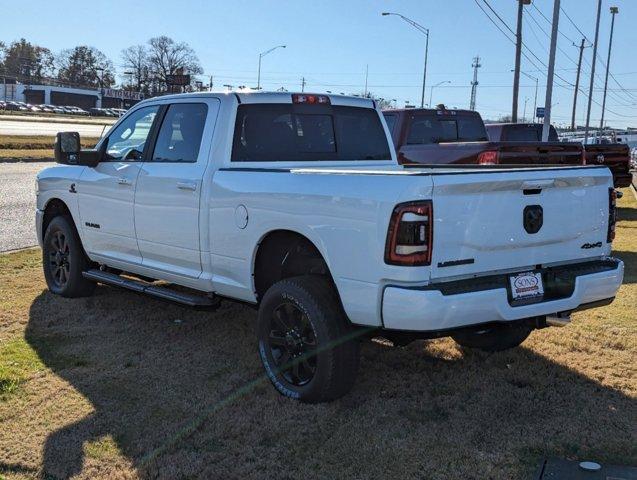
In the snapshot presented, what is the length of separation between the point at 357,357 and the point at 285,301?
58 cm

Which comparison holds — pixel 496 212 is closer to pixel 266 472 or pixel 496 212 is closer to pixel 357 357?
pixel 357 357

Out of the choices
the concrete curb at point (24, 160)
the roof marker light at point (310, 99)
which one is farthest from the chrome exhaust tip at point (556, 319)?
the concrete curb at point (24, 160)

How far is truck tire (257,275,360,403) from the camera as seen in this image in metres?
4.12

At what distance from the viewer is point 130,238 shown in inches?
229

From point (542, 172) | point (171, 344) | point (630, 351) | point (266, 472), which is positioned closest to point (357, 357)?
point (266, 472)

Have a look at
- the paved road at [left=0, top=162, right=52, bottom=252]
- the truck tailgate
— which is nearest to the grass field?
the truck tailgate

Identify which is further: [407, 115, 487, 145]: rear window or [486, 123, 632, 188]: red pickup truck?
[486, 123, 632, 188]: red pickup truck

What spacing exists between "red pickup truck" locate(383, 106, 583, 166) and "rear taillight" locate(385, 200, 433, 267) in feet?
20.3

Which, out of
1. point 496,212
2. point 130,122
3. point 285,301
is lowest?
point 285,301

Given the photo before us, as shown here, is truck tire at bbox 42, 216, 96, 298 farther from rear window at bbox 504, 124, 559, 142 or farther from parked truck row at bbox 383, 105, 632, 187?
rear window at bbox 504, 124, 559, 142

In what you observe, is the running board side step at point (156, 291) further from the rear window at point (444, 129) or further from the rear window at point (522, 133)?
the rear window at point (522, 133)

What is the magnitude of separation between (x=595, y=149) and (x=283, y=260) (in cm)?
1215

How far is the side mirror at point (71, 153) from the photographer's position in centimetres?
619

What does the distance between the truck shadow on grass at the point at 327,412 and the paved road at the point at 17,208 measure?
4.24m
